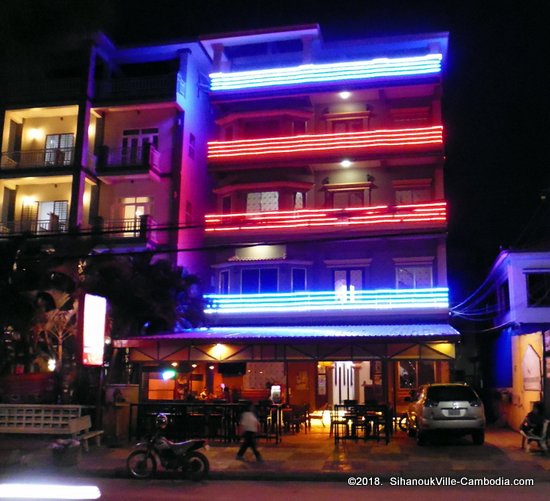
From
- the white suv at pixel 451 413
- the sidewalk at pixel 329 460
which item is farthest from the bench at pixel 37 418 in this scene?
the white suv at pixel 451 413

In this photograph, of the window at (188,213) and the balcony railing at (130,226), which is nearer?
the balcony railing at (130,226)

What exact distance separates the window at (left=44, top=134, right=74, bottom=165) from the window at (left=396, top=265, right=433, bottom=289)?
50.3 feet

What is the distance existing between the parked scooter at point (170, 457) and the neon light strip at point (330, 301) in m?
13.5

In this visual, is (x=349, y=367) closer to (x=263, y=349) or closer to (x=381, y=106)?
(x=263, y=349)

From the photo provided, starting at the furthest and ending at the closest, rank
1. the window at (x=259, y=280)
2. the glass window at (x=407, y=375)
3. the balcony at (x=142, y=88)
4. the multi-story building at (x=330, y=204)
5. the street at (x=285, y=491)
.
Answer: the balcony at (x=142, y=88)
the window at (x=259, y=280)
the glass window at (x=407, y=375)
the multi-story building at (x=330, y=204)
the street at (x=285, y=491)

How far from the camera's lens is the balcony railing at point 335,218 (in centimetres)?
2628

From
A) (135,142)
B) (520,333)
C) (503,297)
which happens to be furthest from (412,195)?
(135,142)

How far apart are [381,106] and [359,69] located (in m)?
1.94

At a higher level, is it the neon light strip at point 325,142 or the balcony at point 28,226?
the neon light strip at point 325,142

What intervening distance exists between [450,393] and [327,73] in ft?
53.4

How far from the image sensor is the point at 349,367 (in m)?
28.1

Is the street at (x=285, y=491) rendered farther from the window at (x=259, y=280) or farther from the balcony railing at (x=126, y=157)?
the balcony railing at (x=126, y=157)

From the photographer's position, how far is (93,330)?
1827cm

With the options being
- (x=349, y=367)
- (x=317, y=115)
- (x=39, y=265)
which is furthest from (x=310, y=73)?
(x=39, y=265)
